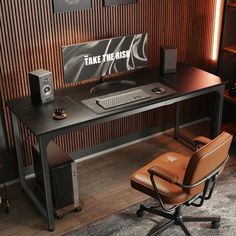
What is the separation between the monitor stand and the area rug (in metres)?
0.97

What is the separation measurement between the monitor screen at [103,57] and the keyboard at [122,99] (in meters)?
0.30

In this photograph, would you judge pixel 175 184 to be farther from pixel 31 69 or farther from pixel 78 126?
pixel 31 69

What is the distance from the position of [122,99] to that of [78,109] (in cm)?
36

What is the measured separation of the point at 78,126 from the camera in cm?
287

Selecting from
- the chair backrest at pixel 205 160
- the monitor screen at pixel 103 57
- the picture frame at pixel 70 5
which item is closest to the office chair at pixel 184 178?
the chair backrest at pixel 205 160

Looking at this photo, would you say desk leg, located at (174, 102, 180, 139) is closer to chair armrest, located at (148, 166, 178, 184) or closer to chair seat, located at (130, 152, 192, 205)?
chair seat, located at (130, 152, 192, 205)

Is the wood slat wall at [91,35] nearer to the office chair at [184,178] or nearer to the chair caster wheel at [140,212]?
the chair caster wheel at [140,212]

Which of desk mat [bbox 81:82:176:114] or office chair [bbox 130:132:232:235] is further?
desk mat [bbox 81:82:176:114]

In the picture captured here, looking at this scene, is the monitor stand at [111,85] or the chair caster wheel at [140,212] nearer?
the chair caster wheel at [140,212]

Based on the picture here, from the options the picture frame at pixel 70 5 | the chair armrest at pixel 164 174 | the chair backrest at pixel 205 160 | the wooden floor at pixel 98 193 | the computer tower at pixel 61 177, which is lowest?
the wooden floor at pixel 98 193

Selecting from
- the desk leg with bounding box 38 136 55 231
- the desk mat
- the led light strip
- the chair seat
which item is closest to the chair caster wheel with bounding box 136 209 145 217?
the chair seat

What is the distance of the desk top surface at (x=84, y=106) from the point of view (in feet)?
9.38

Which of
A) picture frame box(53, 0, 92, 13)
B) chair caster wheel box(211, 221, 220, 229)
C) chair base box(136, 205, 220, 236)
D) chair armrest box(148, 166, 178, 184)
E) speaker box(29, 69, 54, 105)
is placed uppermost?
picture frame box(53, 0, 92, 13)

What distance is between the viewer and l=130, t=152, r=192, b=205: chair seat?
2547mm
